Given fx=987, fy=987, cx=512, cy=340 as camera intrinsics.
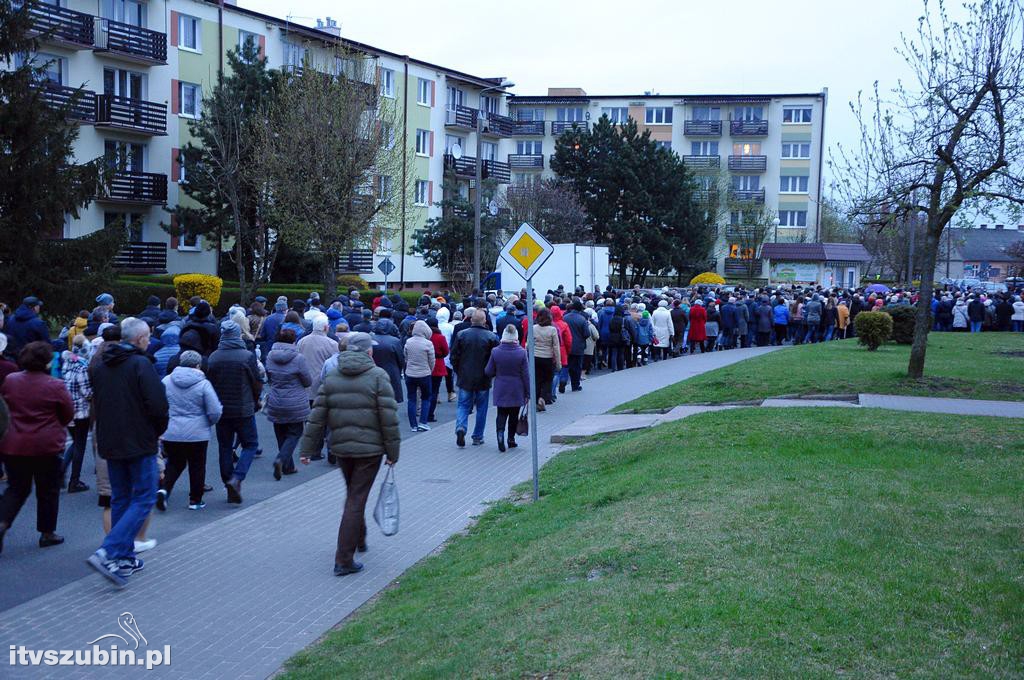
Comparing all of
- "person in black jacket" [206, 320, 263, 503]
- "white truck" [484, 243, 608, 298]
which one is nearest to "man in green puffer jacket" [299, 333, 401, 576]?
"person in black jacket" [206, 320, 263, 503]

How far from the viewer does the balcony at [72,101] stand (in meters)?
23.5

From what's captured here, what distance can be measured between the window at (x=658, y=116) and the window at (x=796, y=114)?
29.0 ft

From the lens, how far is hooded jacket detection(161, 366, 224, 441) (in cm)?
990

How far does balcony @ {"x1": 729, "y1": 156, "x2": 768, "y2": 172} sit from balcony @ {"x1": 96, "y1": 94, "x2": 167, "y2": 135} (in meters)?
49.6

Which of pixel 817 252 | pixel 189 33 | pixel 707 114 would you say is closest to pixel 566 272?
pixel 189 33

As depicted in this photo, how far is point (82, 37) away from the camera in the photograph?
35719 millimetres

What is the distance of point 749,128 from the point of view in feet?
251

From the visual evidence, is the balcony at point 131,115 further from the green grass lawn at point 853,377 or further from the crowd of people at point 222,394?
the green grass lawn at point 853,377

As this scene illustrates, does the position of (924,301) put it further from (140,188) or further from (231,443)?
(140,188)

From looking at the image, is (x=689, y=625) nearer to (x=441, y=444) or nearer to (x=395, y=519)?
(x=395, y=519)

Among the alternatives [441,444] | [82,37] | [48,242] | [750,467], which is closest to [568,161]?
[82,37]

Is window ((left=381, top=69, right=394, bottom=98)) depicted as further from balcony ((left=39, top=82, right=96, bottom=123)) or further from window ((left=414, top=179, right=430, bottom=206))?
balcony ((left=39, top=82, right=96, bottom=123))

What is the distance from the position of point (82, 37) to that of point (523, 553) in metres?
34.1

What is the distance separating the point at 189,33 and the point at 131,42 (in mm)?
3782
